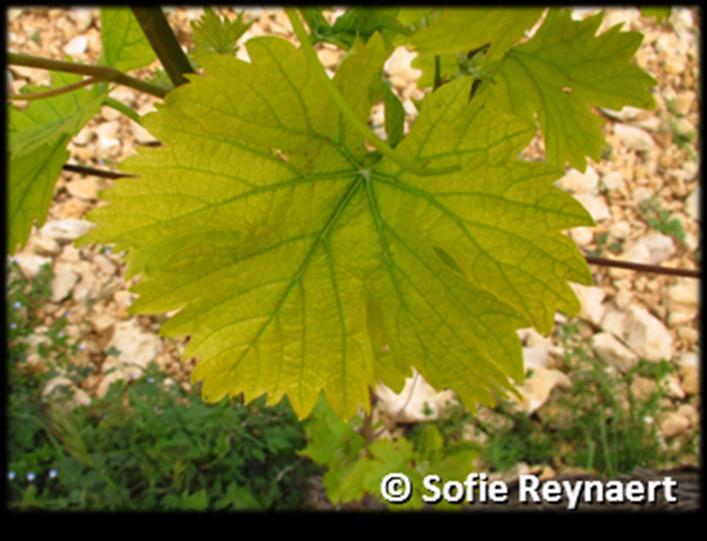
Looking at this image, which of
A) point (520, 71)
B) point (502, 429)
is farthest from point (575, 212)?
point (502, 429)

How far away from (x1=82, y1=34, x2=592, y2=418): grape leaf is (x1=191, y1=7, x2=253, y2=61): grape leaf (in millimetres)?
94

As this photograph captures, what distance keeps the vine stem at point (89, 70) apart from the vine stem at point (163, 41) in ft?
0.14

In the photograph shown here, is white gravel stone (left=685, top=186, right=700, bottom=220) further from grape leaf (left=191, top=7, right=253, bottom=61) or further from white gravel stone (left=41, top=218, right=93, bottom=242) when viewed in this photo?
grape leaf (left=191, top=7, right=253, bottom=61)

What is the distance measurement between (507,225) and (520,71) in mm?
271

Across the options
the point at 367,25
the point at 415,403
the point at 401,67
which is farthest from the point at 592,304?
the point at 367,25

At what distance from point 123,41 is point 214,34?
0.66ft

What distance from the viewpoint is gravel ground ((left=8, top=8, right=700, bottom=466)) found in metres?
2.02

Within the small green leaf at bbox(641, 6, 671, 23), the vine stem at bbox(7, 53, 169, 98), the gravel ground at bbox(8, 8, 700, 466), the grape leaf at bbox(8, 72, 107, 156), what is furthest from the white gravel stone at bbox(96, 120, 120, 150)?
the small green leaf at bbox(641, 6, 671, 23)

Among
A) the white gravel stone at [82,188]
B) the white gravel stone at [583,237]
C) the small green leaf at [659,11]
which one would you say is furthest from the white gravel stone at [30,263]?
the small green leaf at [659,11]

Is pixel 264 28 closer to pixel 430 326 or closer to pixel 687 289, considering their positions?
pixel 687 289

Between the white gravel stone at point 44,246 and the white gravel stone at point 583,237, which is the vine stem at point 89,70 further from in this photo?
the white gravel stone at point 583,237

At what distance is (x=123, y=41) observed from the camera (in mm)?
812

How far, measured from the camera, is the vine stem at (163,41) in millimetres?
614

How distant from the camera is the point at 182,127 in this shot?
0.62 m
